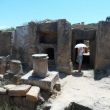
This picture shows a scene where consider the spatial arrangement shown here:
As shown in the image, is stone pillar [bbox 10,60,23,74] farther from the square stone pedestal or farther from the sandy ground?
the square stone pedestal

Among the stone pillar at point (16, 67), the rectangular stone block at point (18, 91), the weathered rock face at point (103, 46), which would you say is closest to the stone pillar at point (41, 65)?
the rectangular stone block at point (18, 91)

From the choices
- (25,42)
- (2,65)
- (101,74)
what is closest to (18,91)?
(101,74)

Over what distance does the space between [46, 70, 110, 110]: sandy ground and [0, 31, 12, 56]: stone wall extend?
213 inches

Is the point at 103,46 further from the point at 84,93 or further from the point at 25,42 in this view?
the point at 25,42

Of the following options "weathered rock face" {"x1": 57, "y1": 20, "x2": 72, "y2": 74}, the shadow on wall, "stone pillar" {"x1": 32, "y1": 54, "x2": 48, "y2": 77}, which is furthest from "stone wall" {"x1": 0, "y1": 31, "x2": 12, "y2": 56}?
"stone pillar" {"x1": 32, "y1": 54, "x2": 48, "y2": 77}

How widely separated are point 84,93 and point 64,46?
4.45 m

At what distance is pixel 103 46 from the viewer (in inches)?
552

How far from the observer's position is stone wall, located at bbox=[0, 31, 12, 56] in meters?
17.2

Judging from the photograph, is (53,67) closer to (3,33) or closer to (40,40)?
(40,40)

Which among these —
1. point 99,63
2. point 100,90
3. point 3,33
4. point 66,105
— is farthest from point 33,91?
point 3,33

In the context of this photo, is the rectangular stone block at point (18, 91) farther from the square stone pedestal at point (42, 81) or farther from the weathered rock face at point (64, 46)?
the weathered rock face at point (64, 46)

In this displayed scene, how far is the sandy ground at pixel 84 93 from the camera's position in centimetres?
874

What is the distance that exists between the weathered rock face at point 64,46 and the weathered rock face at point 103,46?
1.50m

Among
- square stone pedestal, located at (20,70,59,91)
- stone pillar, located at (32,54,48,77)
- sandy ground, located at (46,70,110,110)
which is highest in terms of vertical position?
stone pillar, located at (32,54,48,77)
